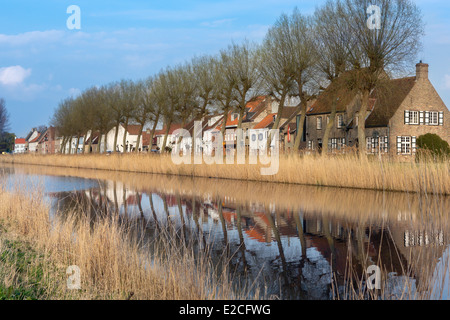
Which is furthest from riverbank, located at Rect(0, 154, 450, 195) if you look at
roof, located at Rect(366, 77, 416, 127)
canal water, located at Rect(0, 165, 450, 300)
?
roof, located at Rect(366, 77, 416, 127)

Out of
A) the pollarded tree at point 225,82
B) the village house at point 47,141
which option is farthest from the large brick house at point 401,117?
the village house at point 47,141

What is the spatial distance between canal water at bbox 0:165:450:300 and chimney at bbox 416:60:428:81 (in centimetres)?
3313

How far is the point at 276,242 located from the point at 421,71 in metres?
44.8

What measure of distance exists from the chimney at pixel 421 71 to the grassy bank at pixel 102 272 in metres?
47.0

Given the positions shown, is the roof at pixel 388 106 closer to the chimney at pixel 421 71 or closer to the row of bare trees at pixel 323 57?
the chimney at pixel 421 71

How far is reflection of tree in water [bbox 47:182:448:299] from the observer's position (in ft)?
23.4

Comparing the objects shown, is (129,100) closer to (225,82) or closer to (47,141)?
(225,82)

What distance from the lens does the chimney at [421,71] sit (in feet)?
160

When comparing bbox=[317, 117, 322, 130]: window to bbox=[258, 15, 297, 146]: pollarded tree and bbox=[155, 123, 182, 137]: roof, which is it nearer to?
bbox=[258, 15, 297, 146]: pollarded tree

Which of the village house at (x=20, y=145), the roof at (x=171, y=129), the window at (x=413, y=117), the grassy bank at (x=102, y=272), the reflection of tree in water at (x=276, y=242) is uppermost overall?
the roof at (x=171, y=129)

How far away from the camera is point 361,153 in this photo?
69.4ft

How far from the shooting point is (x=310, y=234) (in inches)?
432

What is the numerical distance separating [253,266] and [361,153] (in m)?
→ 14.5

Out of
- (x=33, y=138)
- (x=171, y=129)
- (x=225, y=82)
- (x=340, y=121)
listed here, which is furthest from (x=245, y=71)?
(x=33, y=138)
